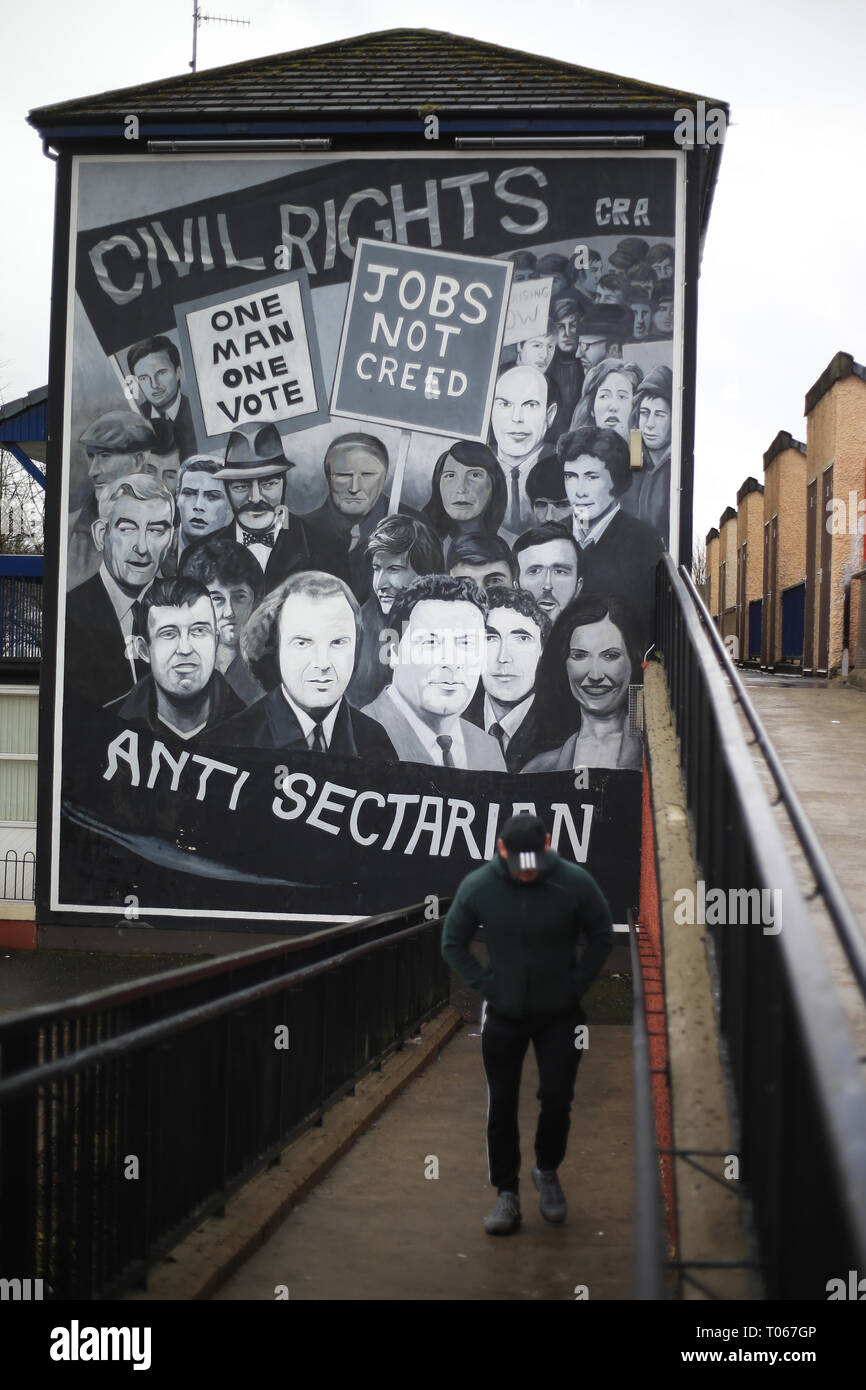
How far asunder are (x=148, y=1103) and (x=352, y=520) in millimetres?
10812

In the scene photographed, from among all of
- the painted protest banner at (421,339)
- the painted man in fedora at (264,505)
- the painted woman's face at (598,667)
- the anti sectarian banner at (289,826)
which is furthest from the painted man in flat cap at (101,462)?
the painted woman's face at (598,667)

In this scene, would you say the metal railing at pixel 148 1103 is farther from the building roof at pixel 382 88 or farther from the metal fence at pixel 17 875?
the building roof at pixel 382 88

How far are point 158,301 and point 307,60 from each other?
3956 mm

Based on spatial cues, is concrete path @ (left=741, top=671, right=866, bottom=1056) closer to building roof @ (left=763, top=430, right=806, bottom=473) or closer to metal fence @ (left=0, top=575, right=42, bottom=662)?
metal fence @ (left=0, top=575, right=42, bottom=662)

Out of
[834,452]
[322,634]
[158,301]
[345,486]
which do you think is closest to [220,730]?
[322,634]

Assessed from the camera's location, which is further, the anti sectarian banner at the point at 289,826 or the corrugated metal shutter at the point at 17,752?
the corrugated metal shutter at the point at 17,752

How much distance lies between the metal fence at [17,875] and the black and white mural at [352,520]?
240 centimetres

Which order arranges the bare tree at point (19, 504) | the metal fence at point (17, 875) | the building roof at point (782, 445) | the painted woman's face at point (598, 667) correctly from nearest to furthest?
1. the painted woman's face at point (598, 667)
2. the metal fence at point (17, 875)
3. the building roof at point (782, 445)
4. the bare tree at point (19, 504)

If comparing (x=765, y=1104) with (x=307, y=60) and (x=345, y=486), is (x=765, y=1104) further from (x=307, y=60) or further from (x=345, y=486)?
(x=307, y=60)

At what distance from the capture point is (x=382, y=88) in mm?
15836

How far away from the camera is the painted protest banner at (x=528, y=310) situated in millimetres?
15031

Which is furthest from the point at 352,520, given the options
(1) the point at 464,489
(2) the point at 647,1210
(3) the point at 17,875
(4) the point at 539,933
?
(2) the point at 647,1210

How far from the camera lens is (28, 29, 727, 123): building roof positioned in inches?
601

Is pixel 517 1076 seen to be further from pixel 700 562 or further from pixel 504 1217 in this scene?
pixel 700 562
